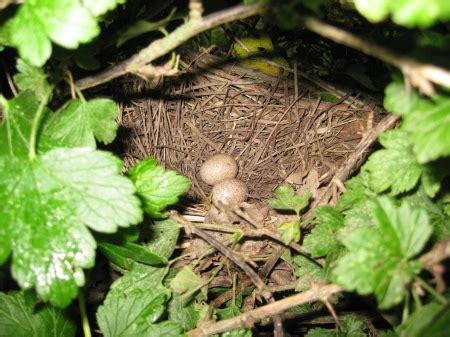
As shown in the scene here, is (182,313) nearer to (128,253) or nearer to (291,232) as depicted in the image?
(128,253)

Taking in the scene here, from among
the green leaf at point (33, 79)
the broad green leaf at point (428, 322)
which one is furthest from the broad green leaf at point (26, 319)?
the broad green leaf at point (428, 322)

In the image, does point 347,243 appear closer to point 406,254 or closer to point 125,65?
point 406,254

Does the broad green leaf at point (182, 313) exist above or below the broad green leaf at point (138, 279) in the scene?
below

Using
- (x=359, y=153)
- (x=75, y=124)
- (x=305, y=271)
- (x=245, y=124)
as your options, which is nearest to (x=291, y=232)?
(x=305, y=271)

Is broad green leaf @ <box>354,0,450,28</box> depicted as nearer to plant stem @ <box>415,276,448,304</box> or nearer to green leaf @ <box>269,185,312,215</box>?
plant stem @ <box>415,276,448,304</box>

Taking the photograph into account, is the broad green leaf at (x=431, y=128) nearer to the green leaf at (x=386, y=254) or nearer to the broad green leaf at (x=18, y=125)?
the green leaf at (x=386, y=254)
